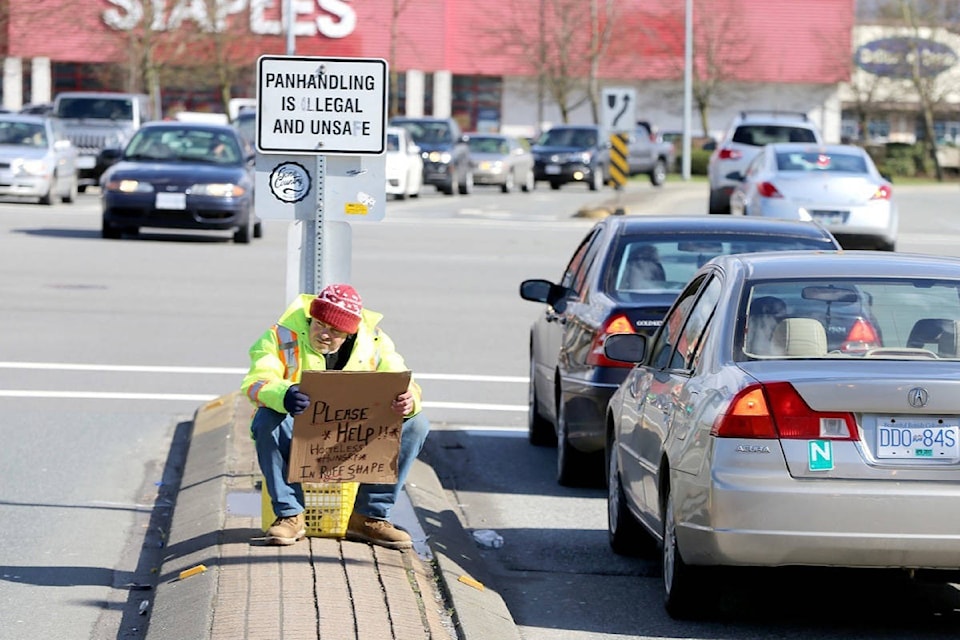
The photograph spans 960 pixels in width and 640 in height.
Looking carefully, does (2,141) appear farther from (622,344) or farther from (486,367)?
(622,344)

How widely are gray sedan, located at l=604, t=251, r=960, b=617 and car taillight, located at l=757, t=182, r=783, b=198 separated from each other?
18.4m

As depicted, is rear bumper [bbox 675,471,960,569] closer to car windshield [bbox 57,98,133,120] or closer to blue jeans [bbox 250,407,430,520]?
blue jeans [bbox 250,407,430,520]

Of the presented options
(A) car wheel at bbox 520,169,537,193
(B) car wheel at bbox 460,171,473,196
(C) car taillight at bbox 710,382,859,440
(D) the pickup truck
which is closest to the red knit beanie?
(C) car taillight at bbox 710,382,859,440

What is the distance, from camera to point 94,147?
42.7 m

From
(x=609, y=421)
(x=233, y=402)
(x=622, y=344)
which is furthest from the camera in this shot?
(x=233, y=402)

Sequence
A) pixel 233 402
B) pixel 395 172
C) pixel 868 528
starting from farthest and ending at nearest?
1. pixel 395 172
2. pixel 233 402
3. pixel 868 528

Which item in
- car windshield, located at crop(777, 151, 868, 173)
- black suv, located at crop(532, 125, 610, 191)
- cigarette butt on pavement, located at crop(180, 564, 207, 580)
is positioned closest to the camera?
cigarette butt on pavement, located at crop(180, 564, 207, 580)

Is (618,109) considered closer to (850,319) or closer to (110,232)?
(110,232)

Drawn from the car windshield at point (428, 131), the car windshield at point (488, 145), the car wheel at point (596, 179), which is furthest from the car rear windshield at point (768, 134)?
the car wheel at point (596, 179)

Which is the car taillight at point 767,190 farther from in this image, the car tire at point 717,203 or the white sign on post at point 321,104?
the white sign on post at point 321,104

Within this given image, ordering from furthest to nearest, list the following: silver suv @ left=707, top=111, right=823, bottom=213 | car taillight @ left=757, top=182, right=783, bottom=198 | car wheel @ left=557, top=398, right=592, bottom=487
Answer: silver suv @ left=707, top=111, right=823, bottom=213 < car taillight @ left=757, top=182, right=783, bottom=198 < car wheel @ left=557, top=398, right=592, bottom=487

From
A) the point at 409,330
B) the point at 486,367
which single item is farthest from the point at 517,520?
the point at 409,330

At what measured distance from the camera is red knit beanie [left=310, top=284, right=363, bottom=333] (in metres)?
7.37

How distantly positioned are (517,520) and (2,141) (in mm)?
26060
